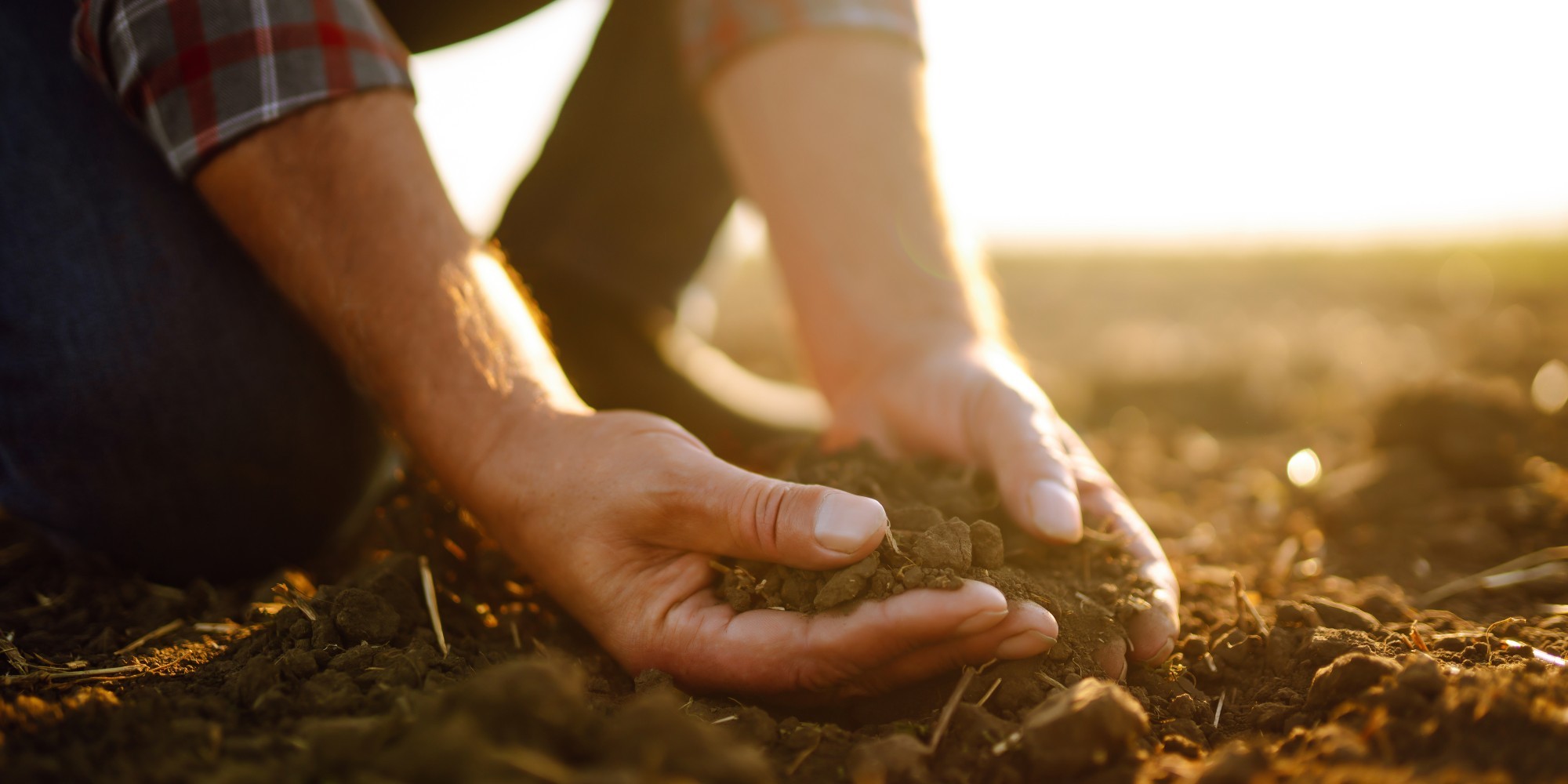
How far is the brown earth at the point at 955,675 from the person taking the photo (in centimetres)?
102

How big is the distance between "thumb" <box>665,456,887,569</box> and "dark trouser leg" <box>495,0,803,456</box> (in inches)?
55.8

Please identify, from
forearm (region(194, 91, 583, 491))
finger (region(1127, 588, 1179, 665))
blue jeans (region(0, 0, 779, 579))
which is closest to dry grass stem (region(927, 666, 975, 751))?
finger (region(1127, 588, 1179, 665))

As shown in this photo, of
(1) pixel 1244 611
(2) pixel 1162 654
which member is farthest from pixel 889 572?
(1) pixel 1244 611

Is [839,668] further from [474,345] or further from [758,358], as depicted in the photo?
[758,358]

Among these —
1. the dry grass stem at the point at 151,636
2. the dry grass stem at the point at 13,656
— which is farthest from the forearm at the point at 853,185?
the dry grass stem at the point at 13,656

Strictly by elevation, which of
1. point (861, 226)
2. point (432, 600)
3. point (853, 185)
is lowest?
point (432, 600)

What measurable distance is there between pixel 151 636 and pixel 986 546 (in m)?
1.64

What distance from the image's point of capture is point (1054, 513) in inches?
61.3

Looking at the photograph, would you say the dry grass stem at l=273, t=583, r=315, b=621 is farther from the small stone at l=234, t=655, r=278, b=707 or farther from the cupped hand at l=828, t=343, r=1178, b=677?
the cupped hand at l=828, t=343, r=1178, b=677

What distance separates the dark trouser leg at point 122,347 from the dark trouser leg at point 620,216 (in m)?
0.97

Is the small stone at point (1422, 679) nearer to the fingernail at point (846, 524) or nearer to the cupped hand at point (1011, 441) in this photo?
the cupped hand at point (1011, 441)

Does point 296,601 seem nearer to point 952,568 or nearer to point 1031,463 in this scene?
point 952,568

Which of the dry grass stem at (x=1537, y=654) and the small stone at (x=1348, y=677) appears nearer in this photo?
the small stone at (x=1348, y=677)

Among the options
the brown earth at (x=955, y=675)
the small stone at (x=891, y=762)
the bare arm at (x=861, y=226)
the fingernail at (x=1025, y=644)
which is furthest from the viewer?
the bare arm at (x=861, y=226)
